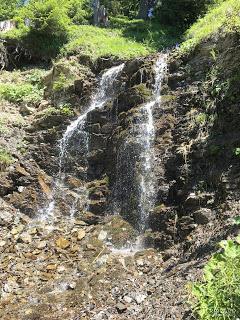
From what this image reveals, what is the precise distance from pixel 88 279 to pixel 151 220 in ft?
6.62

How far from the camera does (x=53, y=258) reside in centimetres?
834

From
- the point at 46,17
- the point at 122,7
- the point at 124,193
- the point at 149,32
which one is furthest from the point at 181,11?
the point at 124,193

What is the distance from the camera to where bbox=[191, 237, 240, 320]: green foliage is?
439 centimetres

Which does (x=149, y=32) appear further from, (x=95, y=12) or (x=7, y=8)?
(x=7, y=8)

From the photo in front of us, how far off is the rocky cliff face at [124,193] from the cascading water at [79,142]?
0.09 metres

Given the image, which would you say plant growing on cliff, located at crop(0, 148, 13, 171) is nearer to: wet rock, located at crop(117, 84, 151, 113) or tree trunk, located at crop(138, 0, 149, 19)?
wet rock, located at crop(117, 84, 151, 113)

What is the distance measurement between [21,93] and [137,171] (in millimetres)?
5647

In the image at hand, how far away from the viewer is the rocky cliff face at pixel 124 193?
6961 millimetres

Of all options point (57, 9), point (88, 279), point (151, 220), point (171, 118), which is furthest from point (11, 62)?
point (88, 279)

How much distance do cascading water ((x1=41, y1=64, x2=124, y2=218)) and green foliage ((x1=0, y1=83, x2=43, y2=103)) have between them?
77.7 inches

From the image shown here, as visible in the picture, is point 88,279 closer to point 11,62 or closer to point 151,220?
point 151,220

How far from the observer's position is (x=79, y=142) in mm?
11547

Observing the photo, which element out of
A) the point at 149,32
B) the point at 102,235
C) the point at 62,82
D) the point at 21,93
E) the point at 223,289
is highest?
the point at 149,32

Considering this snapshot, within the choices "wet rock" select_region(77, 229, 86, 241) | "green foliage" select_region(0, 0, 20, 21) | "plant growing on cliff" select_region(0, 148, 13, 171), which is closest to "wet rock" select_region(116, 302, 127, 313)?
"wet rock" select_region(77, 229, 86, 241)
